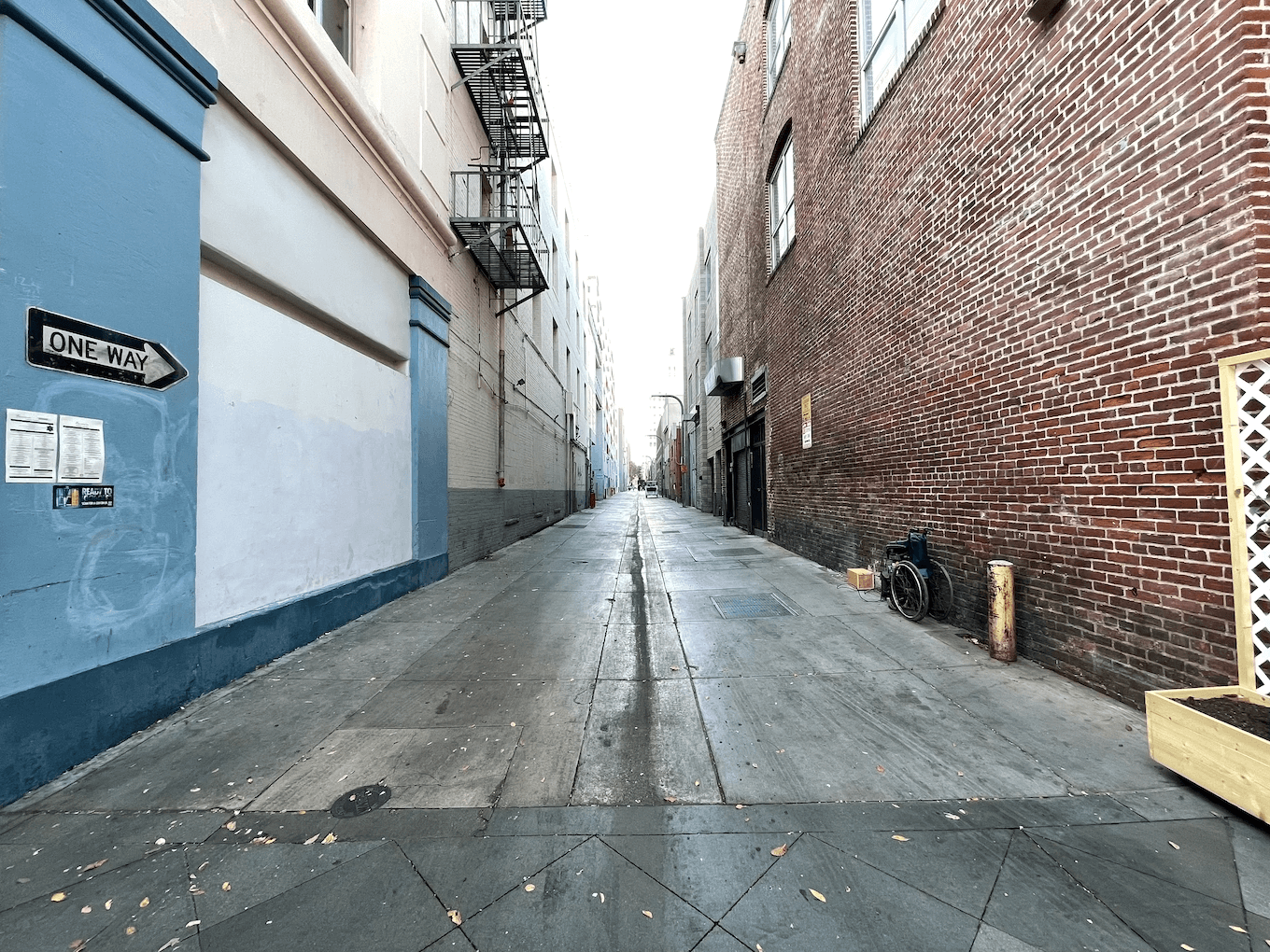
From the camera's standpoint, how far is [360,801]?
268cm

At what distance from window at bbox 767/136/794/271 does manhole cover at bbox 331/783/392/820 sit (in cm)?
1188

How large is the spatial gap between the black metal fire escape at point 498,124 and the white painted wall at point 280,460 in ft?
15.5

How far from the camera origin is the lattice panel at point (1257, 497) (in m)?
2.86

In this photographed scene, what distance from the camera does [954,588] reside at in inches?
222

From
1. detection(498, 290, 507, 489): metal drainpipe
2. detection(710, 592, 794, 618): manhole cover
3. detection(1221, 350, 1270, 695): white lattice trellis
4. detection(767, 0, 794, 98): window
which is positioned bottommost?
detection(710, 592, 794, 618): manhole cover

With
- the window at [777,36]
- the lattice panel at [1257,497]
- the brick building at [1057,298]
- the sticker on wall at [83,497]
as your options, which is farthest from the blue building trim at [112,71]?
the window at [777,36]

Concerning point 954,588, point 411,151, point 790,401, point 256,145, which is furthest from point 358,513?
point 790,401

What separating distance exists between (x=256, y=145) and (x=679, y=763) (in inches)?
260

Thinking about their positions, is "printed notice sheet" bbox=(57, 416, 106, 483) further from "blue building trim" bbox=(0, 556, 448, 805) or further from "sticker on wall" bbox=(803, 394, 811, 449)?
"sticker on wall" bbox=(803, 394, 811, 449)

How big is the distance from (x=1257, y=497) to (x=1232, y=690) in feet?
3.72

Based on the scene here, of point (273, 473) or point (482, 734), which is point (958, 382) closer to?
point (482, 734)

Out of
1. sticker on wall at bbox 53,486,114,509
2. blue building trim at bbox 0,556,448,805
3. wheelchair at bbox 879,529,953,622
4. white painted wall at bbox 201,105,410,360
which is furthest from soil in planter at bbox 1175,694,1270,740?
white painted wall at bbox 201,105,410,360

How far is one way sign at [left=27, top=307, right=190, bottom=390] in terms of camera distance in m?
3.06

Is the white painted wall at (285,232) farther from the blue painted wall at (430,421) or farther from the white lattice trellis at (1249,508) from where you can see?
the white lattice trellis at (1249,508)
